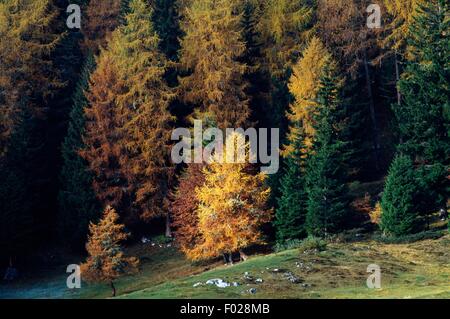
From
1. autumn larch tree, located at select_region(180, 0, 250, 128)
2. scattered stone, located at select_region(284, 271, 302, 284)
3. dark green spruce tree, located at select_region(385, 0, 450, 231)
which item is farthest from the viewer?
autumn larch tree, located at select_region(180, 0, 250, 128)

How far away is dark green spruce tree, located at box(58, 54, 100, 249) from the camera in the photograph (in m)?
53.5

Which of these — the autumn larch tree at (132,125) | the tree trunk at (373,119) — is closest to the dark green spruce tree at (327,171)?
the tree trunk at (373,119)

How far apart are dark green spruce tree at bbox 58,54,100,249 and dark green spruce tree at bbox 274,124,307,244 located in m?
13.6

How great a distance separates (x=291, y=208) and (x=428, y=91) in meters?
11.4

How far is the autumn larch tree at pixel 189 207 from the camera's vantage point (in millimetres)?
47750

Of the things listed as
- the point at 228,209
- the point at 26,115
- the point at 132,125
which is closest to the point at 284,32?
the point at 132,125

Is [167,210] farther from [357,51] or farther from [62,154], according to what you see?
[357,51]

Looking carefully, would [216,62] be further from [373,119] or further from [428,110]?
[428,110]

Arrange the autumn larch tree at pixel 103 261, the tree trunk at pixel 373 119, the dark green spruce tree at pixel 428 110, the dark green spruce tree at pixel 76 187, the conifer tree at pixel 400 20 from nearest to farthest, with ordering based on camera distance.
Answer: the autumn larch tree at pixel 103 261
the dark green spruce tree at pixel 428 110
the dark green spruce tree at pixel 76 187
the conifer tree at pixel 400 20
the tree trunk at pixel 373 119

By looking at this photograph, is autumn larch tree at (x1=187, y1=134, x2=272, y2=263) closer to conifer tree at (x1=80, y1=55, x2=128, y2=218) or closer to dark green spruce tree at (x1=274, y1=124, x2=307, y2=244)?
dark green spruce tree at (x1=274, y1=124, x2=307, y2=244)

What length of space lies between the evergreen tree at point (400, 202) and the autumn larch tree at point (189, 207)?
11.2 metres

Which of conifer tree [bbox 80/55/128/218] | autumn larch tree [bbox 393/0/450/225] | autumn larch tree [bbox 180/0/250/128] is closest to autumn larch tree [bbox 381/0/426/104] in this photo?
autumn larch tree [bbox 393/0/450/225]

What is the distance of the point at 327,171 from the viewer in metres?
47.2

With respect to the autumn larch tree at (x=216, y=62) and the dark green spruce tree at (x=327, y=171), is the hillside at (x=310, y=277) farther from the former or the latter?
the autumn larch tree at (x=216, y=62)
